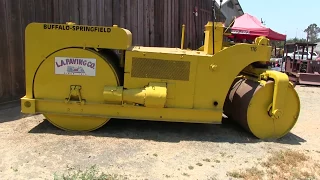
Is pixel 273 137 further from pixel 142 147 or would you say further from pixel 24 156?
pixel 24 156

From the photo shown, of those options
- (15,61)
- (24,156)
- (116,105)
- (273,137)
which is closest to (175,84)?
(116,105)

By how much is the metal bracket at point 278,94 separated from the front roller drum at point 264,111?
82 millimetres

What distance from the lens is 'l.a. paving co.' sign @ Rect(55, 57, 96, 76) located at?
5.13 metres

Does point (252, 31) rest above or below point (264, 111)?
above

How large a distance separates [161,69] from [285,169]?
228 centimetres

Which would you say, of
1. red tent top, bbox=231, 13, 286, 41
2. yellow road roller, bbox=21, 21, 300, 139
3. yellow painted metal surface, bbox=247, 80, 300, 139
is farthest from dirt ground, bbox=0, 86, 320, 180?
red tent top, bbox=231, 13, 286, 41

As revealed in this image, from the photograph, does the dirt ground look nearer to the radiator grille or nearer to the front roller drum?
the front roller drum

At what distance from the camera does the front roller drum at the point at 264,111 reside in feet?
17.3

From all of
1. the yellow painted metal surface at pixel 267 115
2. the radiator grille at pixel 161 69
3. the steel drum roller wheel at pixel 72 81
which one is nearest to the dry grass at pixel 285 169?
the yellow painted metal surface at pixel 267 115

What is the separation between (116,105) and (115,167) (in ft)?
4.40

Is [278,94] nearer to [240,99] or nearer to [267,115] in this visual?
[267,115]

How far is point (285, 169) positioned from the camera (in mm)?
4203

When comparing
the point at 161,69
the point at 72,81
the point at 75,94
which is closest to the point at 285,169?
the point at 161,69

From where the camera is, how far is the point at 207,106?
209 inches
